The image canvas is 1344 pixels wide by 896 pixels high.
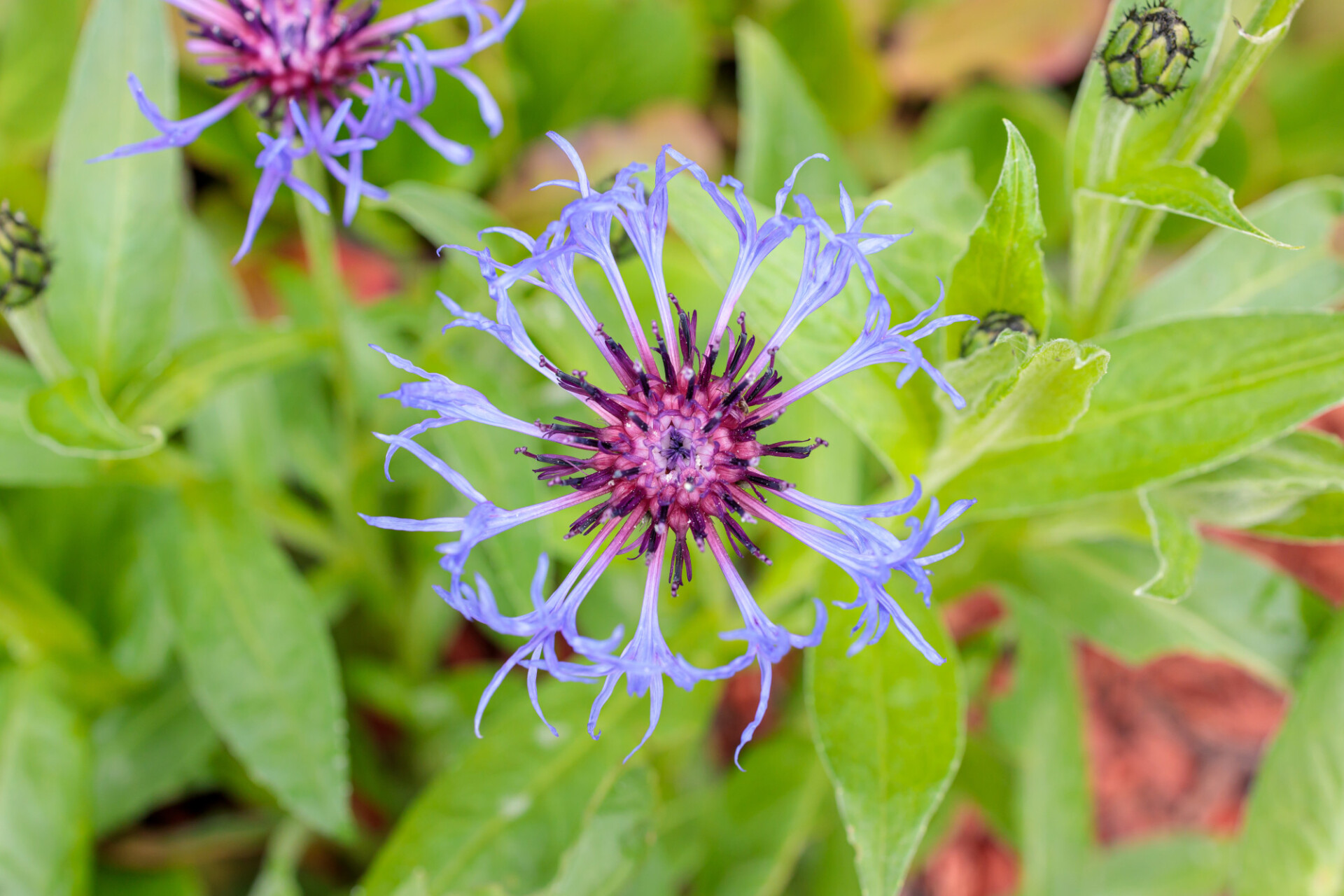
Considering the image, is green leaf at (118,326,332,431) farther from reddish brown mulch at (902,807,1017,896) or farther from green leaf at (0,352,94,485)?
A: reddish brown mulch at (902,807,1017,896)

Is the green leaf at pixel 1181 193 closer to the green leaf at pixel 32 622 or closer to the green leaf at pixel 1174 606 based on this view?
the green leaf at pixel 1174 606

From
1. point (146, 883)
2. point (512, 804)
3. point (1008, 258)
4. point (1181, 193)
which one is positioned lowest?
point (146, 883)

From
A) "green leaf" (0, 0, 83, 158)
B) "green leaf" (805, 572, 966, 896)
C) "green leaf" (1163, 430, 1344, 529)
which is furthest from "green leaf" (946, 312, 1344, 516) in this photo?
"green leaf" (0, 0, 83, 158)

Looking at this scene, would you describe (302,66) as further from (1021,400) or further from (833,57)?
(833,57)

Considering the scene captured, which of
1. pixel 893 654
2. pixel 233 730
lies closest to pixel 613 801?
pixel 893 654

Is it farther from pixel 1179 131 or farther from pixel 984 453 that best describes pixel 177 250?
pixel 1179 131

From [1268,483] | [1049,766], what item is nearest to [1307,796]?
[1049,766]

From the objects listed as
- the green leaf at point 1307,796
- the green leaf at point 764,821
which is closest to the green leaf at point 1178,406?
the green leaf at point 1307,796
